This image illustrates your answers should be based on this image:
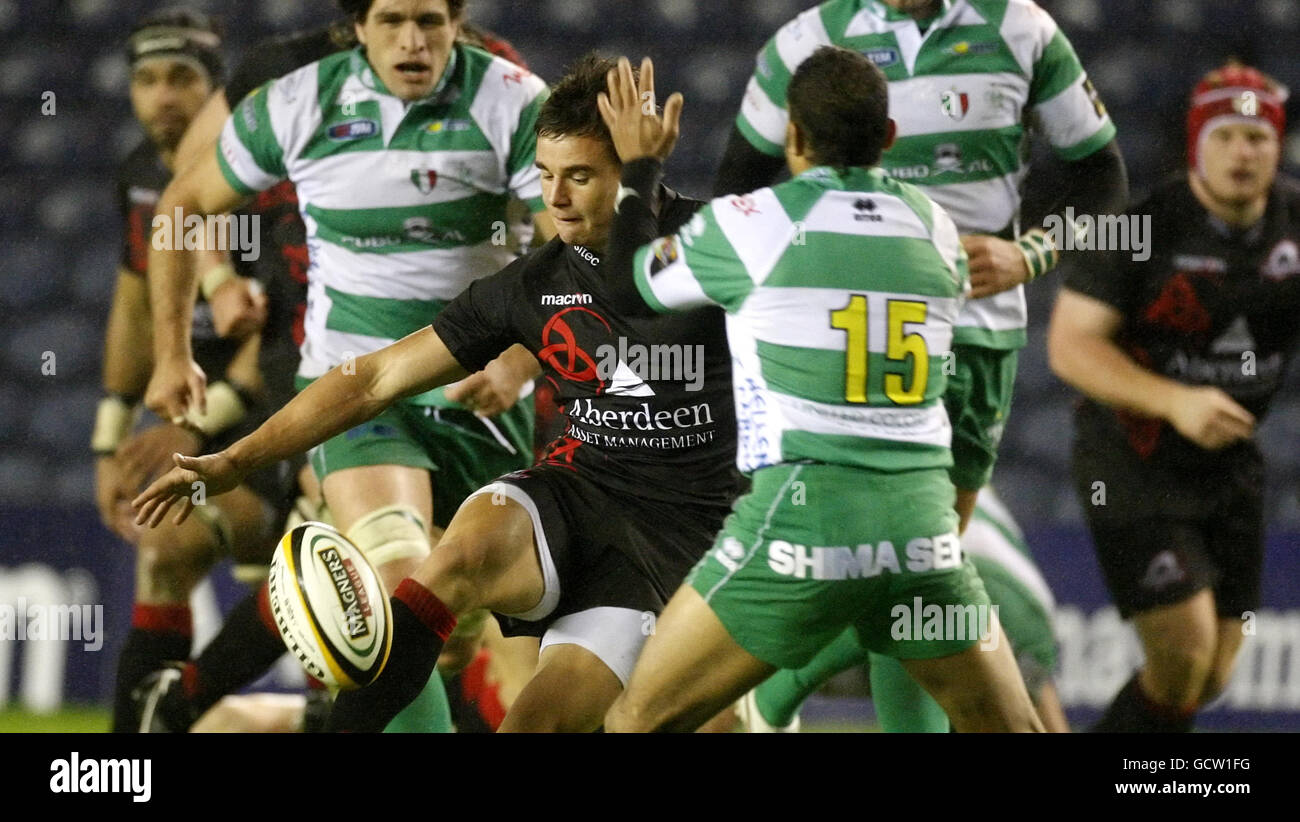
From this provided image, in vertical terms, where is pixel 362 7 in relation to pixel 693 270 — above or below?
above

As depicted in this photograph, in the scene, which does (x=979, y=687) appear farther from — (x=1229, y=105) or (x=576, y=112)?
(x=1229, y=105)

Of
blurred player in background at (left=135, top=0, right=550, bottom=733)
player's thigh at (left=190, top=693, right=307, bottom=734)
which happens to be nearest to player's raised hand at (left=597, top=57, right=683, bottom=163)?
blurred player in background at (left=135, top=0, right=550, bottom=733)

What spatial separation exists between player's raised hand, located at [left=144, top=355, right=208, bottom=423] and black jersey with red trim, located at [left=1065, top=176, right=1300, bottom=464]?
227 centimetres

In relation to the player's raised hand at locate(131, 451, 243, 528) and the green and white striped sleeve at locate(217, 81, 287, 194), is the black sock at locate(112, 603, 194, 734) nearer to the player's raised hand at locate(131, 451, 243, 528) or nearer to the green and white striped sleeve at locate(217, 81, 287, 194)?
the green and white striped sleeve at locate(217, 81, 287, 194)

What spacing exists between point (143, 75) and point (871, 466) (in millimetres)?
3015

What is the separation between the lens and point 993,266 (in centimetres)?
366

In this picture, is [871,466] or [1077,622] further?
[1077,622]

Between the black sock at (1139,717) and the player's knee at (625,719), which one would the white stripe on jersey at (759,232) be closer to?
the player's knee at (625,719)

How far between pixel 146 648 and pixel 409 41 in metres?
1.86

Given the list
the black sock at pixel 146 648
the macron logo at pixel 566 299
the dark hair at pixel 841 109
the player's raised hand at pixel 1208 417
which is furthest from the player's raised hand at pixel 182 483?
the player's raised hand at pixel 1208 417

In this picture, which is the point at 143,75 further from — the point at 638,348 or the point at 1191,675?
the point at 1191,675

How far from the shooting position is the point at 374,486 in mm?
3783

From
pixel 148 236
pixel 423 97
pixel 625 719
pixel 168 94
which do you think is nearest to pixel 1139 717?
pixel 625 719
